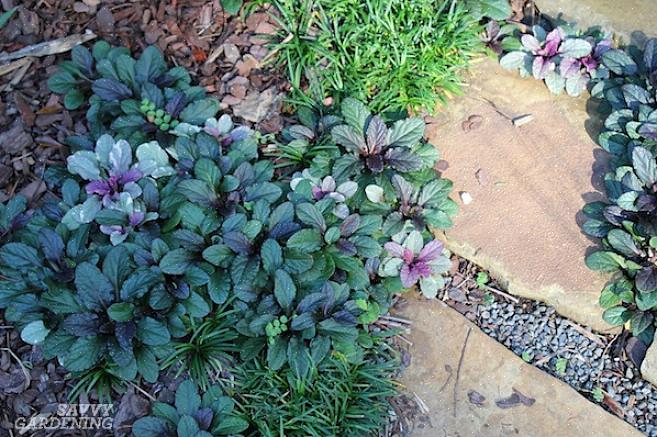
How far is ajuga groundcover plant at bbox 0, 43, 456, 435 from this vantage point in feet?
9.57

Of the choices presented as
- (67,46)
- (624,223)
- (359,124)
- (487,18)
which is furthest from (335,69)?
(624,223)

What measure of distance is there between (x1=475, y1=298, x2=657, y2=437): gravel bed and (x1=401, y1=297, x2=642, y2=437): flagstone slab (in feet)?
0.26

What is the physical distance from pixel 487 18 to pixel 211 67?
1.65m

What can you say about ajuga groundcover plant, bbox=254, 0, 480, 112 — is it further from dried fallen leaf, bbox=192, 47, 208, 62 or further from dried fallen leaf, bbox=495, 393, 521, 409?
dried fallen leaf, bbox=495, 393, 521, 409

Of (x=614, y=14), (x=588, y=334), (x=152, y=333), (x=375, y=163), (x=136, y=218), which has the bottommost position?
(x=588, y=334)

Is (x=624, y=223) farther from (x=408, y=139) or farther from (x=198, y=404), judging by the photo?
(x=198, y=404)

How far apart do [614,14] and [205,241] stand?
106 inches

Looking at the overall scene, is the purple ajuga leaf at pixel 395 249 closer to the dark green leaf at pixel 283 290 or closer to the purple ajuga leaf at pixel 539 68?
the dark green leaf at pixel 283 290

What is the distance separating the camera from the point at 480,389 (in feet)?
10.1

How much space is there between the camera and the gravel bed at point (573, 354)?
3.08 meters

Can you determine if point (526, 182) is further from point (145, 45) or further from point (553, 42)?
point (145, 45)

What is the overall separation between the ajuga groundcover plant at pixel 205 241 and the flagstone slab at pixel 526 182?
238 millimetres

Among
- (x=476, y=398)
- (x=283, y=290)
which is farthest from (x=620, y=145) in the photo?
(x=283, y=290)

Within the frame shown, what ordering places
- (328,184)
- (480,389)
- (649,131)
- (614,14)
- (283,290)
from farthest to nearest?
(614,14) < (649,131) < (328,184) < (480,389) < (283,290)
